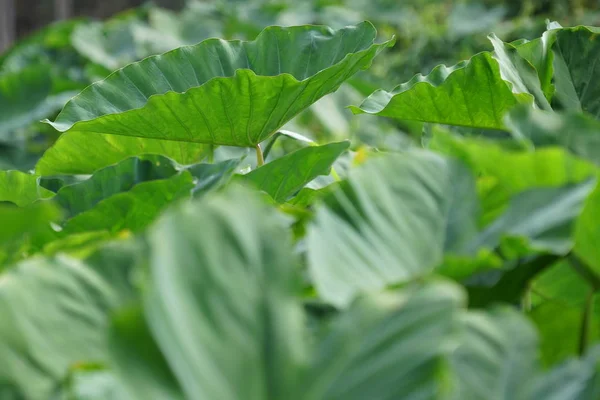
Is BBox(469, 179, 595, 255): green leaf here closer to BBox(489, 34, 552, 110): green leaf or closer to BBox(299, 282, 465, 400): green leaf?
BBox(299, 282, 465, 400): green leaf

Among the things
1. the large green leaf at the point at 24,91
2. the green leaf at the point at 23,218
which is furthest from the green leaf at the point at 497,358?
the large green leaf at the point at 24,91

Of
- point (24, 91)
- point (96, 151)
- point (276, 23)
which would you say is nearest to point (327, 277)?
point (96, 151)

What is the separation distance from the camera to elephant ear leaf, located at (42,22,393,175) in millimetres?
993

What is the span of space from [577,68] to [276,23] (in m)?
3.74

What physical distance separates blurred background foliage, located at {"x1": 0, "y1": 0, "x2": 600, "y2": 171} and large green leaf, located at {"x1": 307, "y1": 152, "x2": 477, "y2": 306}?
1.77 metres

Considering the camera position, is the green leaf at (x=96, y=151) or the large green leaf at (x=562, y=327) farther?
the green leaf at (x=96, y=151)

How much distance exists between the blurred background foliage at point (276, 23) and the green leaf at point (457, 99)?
4.41 feet

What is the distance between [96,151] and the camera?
44.6 inches

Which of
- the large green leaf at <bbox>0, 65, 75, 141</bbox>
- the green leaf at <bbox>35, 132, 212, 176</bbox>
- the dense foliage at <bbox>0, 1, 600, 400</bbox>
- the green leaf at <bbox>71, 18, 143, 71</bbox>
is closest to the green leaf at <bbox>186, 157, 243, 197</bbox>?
the dense foliage at <bbox>0, 1, 600, 400</bbox>

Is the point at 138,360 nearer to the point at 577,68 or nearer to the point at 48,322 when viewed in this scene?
the point at 48,322

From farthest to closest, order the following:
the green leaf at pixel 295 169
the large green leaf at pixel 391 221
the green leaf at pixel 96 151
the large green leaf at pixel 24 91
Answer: the large green leaf at pixel 24 91, the green leaf at pixel 96 151, the green leaf at pixel 295 169, the large green leaf at pixel 391 221

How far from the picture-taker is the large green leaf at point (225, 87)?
99 cm

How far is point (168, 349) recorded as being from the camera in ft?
1.43

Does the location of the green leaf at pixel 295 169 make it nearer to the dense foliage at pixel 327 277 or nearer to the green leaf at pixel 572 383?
the dense foliage at pixel 327 277
